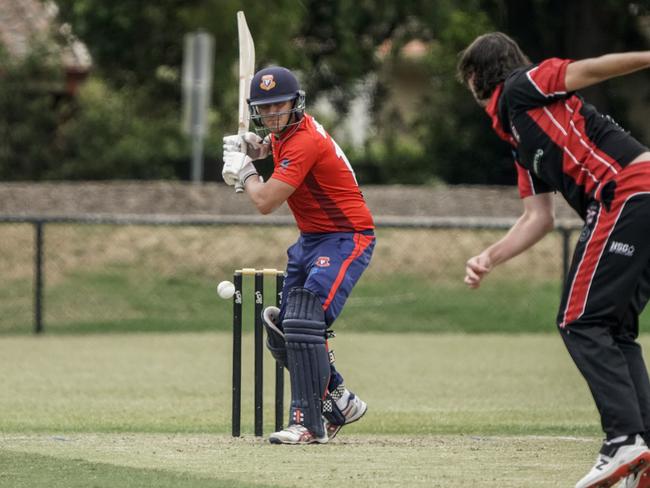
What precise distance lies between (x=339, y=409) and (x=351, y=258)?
0.92 meters

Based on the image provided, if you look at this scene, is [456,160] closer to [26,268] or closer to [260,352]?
[26,268]

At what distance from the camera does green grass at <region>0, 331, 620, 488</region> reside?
6.23m

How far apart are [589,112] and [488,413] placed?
165 inches

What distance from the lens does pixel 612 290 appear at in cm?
572

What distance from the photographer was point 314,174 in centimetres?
737

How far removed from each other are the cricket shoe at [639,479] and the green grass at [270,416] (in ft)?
1.00

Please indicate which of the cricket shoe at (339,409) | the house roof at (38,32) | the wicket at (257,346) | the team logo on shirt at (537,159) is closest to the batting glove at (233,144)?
the wicket at (257,346)

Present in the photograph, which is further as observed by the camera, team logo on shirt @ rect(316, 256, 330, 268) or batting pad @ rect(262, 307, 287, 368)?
batting pad @ rect(262, 307, 287, 368)

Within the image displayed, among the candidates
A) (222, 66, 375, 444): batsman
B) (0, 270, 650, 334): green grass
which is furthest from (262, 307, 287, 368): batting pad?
(0, 270, 650, 334): green grass

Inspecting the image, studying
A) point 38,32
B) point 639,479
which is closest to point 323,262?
point 639,479

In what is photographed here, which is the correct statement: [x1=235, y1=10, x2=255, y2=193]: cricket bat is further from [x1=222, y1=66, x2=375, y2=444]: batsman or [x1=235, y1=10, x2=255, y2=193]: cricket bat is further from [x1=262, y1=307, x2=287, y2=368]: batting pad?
[x1=262, y1=307, x2=287, y2=368]: batting pad

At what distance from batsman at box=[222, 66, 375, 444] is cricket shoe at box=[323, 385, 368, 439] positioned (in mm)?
17

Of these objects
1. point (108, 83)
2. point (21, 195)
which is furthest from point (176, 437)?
point (108, 83)

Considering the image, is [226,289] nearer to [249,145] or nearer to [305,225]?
[305,225]
